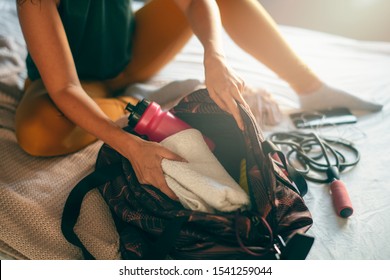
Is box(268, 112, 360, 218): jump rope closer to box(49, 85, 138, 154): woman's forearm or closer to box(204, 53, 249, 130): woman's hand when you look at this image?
box(204, 53, 249, 130): woman's hand

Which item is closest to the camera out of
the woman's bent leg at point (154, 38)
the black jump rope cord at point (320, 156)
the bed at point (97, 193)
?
the bed at point (97, 193)

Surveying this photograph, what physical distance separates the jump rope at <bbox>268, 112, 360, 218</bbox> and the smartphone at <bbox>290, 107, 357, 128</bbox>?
1.7 inches

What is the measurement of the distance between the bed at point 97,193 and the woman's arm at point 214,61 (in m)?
0.20

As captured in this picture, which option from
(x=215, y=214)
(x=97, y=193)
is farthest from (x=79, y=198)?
(x=215, y=214)

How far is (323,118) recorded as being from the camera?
978 millimetres

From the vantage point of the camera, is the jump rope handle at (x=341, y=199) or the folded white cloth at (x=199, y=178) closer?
the folded white cloth at (x=199, y=178)

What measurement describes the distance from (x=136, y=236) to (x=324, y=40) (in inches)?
39.5

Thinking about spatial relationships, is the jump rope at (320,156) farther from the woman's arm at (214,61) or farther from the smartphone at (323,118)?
the woman's arm at (214,61)

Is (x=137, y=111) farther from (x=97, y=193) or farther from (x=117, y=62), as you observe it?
(x=117, y=62)

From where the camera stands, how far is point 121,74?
3.31 ft

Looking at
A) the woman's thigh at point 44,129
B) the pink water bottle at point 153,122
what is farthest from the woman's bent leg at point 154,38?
the pink water bottle at point 153,122

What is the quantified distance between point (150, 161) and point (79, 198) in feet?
0.53

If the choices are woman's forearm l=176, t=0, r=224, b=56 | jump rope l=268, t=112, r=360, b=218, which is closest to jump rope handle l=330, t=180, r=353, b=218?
jump rope l=268, t=112, r=360, b=218

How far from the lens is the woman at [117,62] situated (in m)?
0.69
